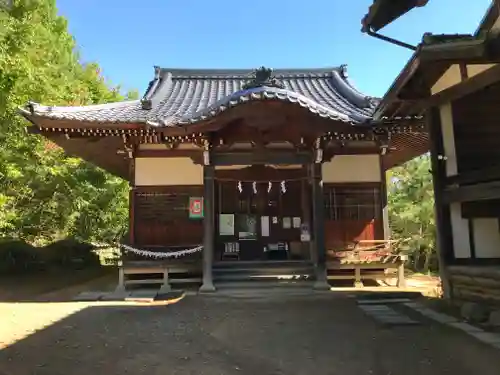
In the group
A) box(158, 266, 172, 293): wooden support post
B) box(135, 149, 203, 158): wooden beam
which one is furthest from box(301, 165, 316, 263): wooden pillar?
box(158, 266, 172, 293): wooden support post

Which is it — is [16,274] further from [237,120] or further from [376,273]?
[376,273]

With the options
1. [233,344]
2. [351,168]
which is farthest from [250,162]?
[233,344]

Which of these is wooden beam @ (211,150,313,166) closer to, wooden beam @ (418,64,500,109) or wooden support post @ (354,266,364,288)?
wooden support post @ (354,266,364,288)

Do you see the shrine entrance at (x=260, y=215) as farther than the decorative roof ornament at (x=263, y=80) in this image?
Yes

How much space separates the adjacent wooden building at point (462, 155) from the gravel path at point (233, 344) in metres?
1.70

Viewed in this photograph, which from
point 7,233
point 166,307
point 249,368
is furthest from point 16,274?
point 249,368

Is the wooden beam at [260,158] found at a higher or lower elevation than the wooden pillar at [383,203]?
higher

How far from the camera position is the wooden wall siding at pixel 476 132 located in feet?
22.9

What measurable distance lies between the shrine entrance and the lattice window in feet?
2.75

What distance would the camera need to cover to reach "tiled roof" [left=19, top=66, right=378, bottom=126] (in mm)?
9102

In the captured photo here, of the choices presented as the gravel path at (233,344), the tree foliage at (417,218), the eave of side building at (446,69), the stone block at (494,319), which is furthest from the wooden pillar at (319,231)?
the tree foliage at (417,218)

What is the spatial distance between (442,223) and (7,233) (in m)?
16.8

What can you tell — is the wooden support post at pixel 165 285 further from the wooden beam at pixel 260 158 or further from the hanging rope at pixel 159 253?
the wooden beam at pixel 260 158

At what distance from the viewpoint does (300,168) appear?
1195 centimetres
